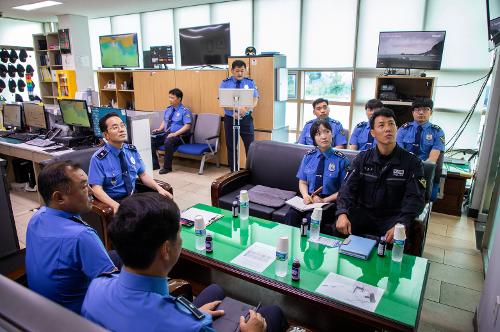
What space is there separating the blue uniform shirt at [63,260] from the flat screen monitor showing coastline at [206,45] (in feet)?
15.5

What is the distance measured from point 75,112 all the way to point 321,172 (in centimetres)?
294

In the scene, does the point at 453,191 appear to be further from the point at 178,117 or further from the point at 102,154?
the point at 178,117

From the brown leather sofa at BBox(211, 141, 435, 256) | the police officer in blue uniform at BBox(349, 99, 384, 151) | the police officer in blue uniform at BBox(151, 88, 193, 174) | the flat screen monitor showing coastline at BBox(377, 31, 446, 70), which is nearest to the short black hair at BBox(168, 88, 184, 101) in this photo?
the police officer in blue uniform at BBox(151, 88, 193, 174)

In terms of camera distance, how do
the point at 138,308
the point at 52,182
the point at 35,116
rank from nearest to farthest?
the point at 138,308 < the point at 52,182 < the point at 35,116

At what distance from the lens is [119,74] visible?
258 inches

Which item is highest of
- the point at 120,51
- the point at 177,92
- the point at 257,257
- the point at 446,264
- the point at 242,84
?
the point at 120,51

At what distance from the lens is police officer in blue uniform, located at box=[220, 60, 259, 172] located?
15.9ft

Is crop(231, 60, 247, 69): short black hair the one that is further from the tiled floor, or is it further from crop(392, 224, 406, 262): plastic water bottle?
crop(392, 224, 406, 262): plastic water bottle

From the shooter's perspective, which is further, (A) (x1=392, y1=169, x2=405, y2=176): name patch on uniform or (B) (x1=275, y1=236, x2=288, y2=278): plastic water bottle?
(A) (x1=392, y1=169, x2=405, y2=176): name patch on uniform

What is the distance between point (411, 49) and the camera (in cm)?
416

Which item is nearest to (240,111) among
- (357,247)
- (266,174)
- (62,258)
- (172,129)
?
(172,129)

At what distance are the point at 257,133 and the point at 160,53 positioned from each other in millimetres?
2378

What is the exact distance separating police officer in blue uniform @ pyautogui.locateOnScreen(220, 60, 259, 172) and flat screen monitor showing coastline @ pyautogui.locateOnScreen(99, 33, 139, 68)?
2511mm

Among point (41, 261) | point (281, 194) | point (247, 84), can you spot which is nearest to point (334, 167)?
point (281, 194)
